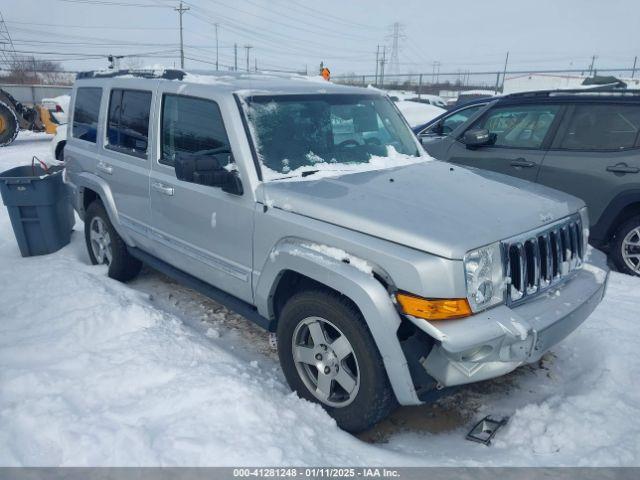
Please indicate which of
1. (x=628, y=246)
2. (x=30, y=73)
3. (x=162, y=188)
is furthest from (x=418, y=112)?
(x=30, y=73)

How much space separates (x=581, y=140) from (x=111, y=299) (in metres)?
4.79

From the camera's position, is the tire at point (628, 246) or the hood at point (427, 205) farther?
the tire at point (628, 246)

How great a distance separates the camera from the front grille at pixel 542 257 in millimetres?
2799

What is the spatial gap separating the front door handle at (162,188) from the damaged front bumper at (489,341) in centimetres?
227

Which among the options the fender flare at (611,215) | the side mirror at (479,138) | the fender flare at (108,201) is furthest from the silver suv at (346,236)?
the fender flare at (611,215)

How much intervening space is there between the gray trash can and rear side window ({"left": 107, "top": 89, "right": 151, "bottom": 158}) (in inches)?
54.4

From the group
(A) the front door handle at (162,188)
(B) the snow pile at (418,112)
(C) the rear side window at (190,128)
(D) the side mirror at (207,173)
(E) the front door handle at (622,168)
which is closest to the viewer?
(D) the side mirror at (207,173)

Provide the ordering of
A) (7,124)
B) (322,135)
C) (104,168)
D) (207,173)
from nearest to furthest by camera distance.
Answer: (207,173) < (322,135) < (104,168) < (7,124)

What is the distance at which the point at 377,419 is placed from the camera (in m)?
2.84

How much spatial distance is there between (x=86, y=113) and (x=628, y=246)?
5.62 m

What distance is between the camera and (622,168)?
5031 mm

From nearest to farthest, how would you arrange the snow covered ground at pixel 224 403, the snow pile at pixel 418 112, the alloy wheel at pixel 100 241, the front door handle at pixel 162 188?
the snow covered ground at pixel 224 403
the front door handle at pixel 162 188
the alloy wheel at pixel 100 241
the snow pile at pixel 418 112

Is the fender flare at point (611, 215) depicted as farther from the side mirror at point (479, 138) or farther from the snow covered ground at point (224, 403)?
the side mirror at point (479, 138)

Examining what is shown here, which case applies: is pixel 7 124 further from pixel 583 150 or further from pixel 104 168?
pixel 583 150
